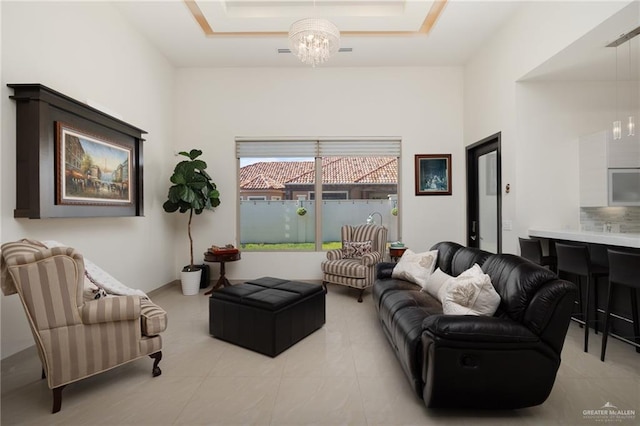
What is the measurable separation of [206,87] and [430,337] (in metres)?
5.12

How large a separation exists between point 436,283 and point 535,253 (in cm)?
139

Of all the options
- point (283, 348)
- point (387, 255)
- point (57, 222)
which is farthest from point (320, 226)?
point (57, 222)

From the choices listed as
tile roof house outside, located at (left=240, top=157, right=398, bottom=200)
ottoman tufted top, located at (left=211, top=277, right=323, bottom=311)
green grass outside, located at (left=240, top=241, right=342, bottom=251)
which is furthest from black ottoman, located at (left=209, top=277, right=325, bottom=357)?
tile roof house outside, located at (left=240, top=157, right=398, bottom=200)

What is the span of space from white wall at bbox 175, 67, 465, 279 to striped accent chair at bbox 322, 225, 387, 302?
708mm

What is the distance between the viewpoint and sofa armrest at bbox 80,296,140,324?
6.30 feet

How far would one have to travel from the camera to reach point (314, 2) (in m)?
3.55

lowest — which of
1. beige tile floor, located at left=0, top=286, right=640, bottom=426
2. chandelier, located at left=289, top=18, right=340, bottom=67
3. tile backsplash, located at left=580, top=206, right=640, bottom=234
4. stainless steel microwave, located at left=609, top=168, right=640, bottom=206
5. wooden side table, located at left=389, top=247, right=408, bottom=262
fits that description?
beige tile floor, located at left=0, top=286, right=640, bottom=426

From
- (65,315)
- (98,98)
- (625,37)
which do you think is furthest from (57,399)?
(625,37)

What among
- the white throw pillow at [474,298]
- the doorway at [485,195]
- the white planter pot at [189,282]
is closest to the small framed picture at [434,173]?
the doorway at [485,195]

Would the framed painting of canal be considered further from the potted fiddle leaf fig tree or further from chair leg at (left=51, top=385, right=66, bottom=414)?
chair leg at (left=51, top=385, right=66, bottom=414)

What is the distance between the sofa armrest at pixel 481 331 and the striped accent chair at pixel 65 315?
2.10 m

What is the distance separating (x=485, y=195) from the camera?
4.48m

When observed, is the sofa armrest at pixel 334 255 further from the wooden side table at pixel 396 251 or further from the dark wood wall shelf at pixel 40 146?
the dark wood wall shelf at pixel 40 146

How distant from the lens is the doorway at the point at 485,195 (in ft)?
13.1
